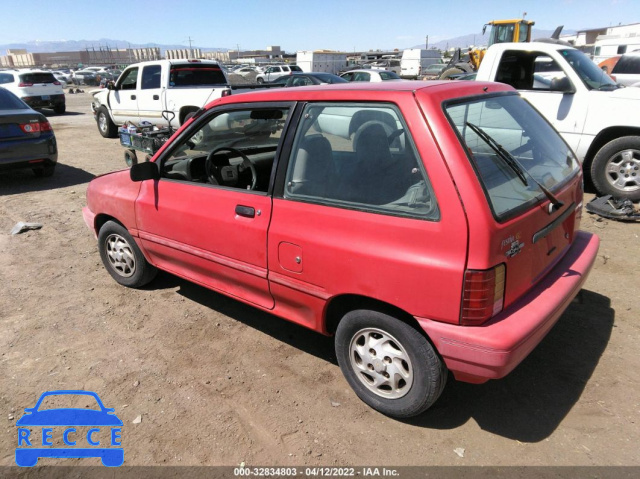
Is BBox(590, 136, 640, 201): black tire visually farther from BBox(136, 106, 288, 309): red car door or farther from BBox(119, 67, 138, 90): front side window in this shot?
BBox(119, 67, 138, 90): front side window

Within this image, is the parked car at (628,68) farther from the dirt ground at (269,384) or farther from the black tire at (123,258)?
the black tire at (123,258)

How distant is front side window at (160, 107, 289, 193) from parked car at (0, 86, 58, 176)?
16.7ft

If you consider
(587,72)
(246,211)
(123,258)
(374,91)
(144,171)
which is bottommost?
(123,258)

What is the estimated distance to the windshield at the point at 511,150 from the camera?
2.36m

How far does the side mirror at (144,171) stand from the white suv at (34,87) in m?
18.5

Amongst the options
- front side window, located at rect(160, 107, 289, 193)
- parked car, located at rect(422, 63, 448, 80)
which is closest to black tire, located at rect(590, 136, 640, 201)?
front side window, located at rect(160, 107, 289, 193)

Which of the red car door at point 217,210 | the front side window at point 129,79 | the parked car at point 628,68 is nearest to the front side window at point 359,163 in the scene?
the red car door at point 217,210

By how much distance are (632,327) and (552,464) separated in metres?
1.71

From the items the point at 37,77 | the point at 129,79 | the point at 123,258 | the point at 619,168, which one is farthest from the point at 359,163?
the point at 37,77

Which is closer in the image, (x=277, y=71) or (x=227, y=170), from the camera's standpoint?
(x=227, y=170)

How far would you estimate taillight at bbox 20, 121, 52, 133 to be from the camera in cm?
772

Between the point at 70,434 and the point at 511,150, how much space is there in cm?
306

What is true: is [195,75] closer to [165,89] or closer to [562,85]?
[165,89]

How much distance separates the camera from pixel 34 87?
61.2 feet
